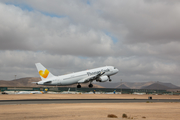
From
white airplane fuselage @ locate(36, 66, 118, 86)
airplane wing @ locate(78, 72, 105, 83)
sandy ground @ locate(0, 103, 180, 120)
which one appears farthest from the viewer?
airplane wing @ locate(78, 72, 105, 83)

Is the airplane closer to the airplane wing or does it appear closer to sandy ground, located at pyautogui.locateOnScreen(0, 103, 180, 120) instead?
the airplane wing

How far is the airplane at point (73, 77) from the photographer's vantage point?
260 ft

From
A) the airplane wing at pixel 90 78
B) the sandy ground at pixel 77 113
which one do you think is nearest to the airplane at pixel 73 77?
the airplane wing at pixel 90 78

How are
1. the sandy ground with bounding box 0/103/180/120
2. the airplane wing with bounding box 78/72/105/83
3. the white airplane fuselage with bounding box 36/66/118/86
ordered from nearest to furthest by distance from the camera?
the sandy ground with bounding box 0/103/180/120 < the white airplane fuselage with bounding box 36/66/118/86 < the airplane wing with bounding box 78/72/105/83

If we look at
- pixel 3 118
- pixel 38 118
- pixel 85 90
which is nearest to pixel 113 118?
pixel 38 118

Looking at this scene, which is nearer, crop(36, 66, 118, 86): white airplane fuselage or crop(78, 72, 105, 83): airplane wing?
crop(36, 66, 118, 86): white airplane fuselage

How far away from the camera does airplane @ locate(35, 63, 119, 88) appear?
79.4 m

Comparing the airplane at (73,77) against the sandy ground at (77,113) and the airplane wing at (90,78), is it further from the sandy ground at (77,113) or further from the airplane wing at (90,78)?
the sandy ground at (77,113)

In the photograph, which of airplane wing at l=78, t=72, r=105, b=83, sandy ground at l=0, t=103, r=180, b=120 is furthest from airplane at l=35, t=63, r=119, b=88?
sandy ground at l=0, t=103, r=180, b=120

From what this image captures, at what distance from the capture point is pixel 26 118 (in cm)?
2161

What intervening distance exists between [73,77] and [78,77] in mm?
2001

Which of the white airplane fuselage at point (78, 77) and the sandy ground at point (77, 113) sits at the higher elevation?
the white airplane fuselage at point (78, 77)

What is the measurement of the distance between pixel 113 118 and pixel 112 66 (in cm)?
6974

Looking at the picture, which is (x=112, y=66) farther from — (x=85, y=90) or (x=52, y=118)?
(x=52, y=118)
